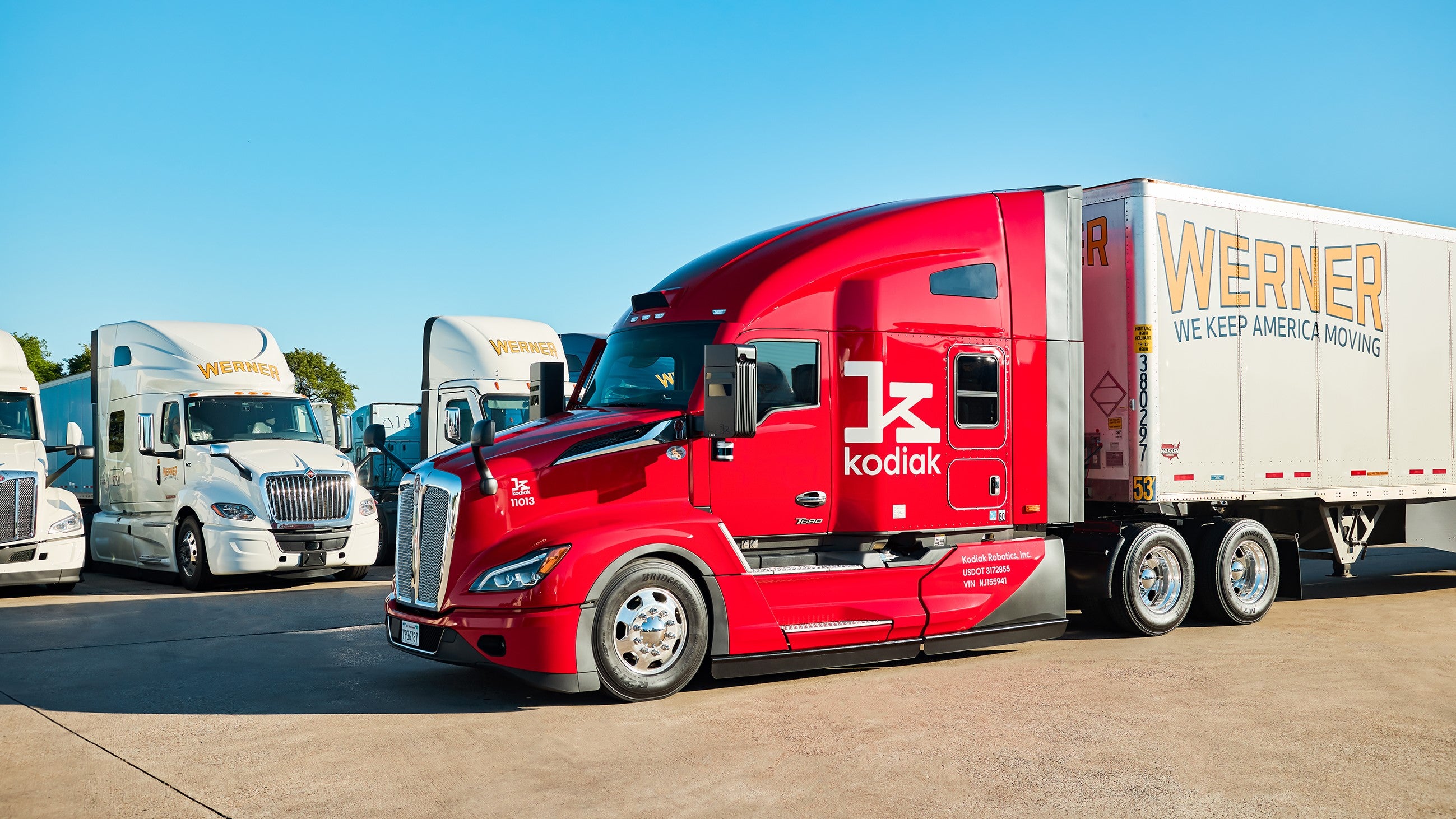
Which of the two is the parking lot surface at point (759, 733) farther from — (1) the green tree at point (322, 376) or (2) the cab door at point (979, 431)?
(1) the green tree at point (322, 376)

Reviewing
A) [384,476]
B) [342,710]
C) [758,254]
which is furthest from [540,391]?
[384,476]

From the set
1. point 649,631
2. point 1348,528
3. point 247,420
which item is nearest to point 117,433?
point 247,420

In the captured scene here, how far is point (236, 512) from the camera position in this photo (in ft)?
49.3

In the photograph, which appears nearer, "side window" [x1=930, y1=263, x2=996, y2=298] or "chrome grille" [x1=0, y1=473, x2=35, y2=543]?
"side window" [x1=930, y1=263, x2=996, y2=298]

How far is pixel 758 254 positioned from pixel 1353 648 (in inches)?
235

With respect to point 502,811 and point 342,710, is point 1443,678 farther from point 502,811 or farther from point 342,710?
point 342,710

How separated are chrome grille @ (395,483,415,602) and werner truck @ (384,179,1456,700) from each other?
0.03 metres

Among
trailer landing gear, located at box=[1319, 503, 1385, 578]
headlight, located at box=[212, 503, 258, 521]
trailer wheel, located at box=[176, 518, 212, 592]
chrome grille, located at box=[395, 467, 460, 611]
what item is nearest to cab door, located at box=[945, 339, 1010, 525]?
chrome grille, located at box=[395, 467, 460, 611]

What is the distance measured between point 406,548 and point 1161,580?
6.73m

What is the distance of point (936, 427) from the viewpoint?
930cm

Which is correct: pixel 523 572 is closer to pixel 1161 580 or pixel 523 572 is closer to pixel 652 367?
pixel 652 367

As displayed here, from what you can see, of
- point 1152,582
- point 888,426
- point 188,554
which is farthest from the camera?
point 188,554

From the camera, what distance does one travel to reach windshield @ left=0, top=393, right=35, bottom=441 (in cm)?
1572

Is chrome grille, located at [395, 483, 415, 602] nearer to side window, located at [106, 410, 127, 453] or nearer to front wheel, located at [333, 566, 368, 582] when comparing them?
front wheel, located at [333, 566, 368, 582]
